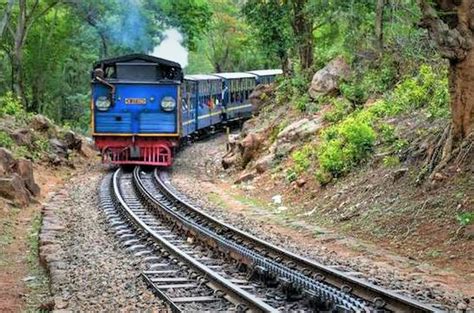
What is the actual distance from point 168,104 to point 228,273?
43.9 feet

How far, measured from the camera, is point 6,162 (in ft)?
54.9

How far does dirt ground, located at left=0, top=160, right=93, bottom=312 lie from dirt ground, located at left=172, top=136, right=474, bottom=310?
3.71 metres

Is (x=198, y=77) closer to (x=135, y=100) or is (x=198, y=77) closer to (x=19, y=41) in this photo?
(x=135, y=100)

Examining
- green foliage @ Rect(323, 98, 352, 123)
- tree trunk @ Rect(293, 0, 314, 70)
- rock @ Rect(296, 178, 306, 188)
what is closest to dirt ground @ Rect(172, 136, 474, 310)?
rock @ Rect(296, 178, 306, 188)

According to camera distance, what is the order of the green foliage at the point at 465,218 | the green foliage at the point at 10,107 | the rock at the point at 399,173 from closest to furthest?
the green foliage at the point at 465,218 < the rock at the point at 399,173 < the green foliage at the point at 10,107

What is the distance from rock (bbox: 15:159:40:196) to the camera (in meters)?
17.1

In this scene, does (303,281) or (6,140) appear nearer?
(303,281)

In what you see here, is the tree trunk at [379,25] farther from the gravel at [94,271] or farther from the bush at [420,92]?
the gravel at [94,271]

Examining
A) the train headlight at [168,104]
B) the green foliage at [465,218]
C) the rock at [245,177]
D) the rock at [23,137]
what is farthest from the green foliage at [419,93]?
the rock at [23,137]

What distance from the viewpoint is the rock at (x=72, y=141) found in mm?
A: 27244

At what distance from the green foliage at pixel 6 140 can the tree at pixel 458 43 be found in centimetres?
1284

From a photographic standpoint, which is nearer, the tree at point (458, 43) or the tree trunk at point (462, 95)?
the tree at point (458, 43)

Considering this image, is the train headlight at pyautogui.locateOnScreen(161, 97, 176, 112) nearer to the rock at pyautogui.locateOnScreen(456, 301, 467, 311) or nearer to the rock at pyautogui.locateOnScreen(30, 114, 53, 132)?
the rock at pyautogui.locateOnScreen(30, 114, 53, 132)

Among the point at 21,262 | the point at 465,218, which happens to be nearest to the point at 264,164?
the point at 465,218
